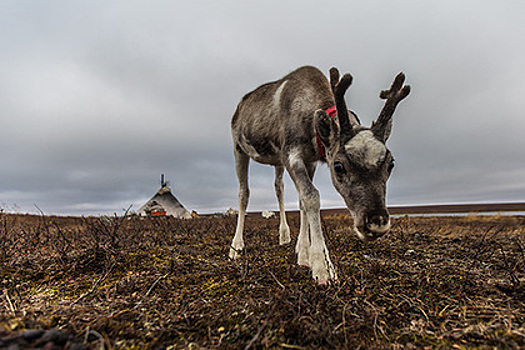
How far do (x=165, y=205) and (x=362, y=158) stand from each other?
25.6 meters

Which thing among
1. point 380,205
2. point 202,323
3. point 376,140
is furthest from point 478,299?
point 202,323

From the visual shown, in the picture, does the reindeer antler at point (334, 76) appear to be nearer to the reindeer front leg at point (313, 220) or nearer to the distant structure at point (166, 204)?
the reindeer front leg at point (313, 220)

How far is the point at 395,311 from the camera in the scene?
2.23 meters

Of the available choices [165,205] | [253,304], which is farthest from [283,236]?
Answer: [165,205]

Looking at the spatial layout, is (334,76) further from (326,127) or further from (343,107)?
(326,127)

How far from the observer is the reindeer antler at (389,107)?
137 inches

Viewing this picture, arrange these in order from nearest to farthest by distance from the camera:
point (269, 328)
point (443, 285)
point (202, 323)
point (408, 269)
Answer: point (269, 328) → point (202, 323) → point (443, 285) → point (408, 269)

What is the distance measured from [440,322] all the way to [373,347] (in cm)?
75

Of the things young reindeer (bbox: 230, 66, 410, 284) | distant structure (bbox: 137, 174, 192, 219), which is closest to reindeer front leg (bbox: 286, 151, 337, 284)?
young reindeer (bbox: 230, 66, 410, 284)

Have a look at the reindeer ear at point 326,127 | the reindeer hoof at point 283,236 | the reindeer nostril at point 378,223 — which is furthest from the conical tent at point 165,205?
the reindeer nostril at point 378,223

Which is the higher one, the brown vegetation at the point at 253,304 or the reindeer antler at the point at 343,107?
the reindeer antler at the point at 343,107

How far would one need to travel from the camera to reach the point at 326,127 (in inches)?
141

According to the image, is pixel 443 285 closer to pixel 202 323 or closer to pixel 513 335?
pixel 513 335

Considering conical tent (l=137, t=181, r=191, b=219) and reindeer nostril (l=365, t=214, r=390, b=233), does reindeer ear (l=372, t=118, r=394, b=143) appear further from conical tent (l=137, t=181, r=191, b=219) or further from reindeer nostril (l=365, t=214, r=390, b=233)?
conical tent (l=137, t=181, r=191, b=219)
